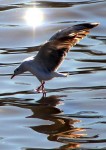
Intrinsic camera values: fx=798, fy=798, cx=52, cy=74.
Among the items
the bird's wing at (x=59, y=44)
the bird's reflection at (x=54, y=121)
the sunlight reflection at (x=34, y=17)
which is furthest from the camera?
the sunlight reflection at (x=34, y=17)

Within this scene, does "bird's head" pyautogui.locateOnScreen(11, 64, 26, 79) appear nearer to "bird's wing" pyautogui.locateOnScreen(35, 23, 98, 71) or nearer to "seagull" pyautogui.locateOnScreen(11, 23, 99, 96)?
"seagull" pyautogui.locateOnScreen(11, 23, 99, 96)

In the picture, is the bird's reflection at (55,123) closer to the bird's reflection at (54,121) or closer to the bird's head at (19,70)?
the bird's reflection at (54,121)

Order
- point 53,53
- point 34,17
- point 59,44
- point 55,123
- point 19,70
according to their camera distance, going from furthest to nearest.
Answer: point 34,17
point 19,70
point 53,53
point 59,44
point 55,123

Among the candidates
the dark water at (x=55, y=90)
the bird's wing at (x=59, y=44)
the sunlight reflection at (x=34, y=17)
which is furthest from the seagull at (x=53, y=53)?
the sunlight reflection at (x=34, y=17)

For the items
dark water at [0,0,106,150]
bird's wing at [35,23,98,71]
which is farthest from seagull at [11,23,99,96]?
dark water at [0,0,106,150]

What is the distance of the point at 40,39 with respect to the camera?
561 inches

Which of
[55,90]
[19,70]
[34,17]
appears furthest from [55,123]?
[34,17]

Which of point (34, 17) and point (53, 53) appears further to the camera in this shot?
point (34, 17)

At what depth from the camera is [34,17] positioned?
1565 cm

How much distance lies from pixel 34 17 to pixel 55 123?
5.88m

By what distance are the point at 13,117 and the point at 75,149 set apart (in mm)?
1613

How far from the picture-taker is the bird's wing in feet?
34.4

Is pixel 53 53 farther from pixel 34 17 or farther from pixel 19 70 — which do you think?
pixel 34 17

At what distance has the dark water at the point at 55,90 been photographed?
9.48 meters
